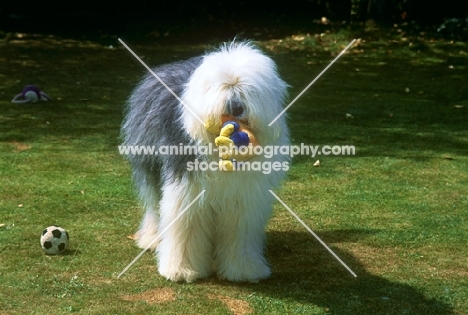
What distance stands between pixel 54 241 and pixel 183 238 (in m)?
0.97

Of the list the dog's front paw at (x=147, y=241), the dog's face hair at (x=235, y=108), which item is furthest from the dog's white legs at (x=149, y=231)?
the dog's face hair at (x=235, y=108)

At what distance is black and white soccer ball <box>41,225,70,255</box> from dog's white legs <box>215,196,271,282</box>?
1095mm

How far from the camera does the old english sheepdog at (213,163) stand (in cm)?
432

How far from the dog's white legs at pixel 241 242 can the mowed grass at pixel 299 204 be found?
3.5 inches

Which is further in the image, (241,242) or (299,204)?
(299,204)

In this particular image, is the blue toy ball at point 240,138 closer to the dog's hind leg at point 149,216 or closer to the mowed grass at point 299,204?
the mowed grass at point 299,204

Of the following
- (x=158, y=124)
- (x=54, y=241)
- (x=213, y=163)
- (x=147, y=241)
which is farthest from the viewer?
(x=147, y=241)

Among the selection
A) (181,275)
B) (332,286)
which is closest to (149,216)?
(181,275)

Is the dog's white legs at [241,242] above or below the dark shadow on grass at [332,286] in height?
above

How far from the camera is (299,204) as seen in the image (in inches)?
252

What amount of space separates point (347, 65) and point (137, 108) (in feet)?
27.5

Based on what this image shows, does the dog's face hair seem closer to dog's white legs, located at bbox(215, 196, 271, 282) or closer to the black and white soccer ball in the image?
dog's white legs, located at bbox(215, 196, 271, 282)

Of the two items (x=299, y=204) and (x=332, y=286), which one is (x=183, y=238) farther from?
(x=299, y=204)

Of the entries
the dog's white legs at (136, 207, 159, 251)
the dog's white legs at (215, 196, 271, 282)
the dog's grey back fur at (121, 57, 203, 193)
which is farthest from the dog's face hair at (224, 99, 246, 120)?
the dog's white legs at (136, 207, 159, 251)
